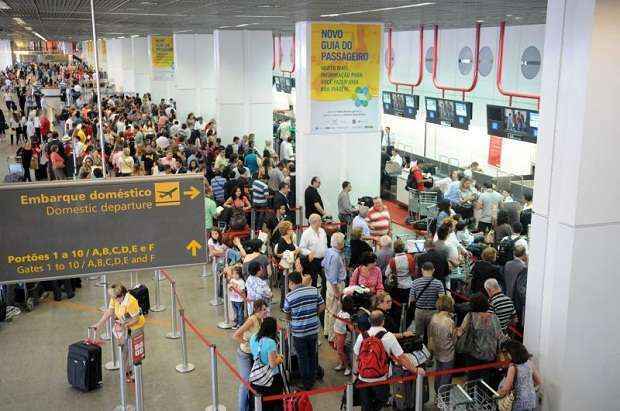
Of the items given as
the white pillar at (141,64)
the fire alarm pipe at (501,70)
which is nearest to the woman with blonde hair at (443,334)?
the fire alarm pipe at (501,70)

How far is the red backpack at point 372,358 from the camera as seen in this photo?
21.6 feet

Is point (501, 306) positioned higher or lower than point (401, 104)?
lower

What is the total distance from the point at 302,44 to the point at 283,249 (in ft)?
17.9

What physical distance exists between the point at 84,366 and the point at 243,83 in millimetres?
13059

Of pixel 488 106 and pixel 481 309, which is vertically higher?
pixel 488 106

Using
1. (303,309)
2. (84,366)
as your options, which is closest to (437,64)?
(303,309)

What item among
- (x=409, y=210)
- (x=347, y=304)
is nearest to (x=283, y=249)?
(x=347, y=304)

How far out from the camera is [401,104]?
70.5 ft

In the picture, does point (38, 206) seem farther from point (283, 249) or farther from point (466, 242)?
point (466, 242)

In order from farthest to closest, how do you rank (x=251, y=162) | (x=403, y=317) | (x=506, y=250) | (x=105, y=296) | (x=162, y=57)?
(x=162, y=57) < (x=251, y=162) < (x=105, y=296) < (x=506, y=250) < (x=403, y=317)

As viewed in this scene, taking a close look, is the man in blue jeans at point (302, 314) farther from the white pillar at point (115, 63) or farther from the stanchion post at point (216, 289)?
the white pillar at point (115, 63)

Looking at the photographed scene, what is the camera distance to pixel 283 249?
989 cm

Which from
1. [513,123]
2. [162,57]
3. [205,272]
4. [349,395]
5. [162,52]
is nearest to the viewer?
[349,395]

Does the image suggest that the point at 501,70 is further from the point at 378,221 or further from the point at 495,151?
the point at 378,221
